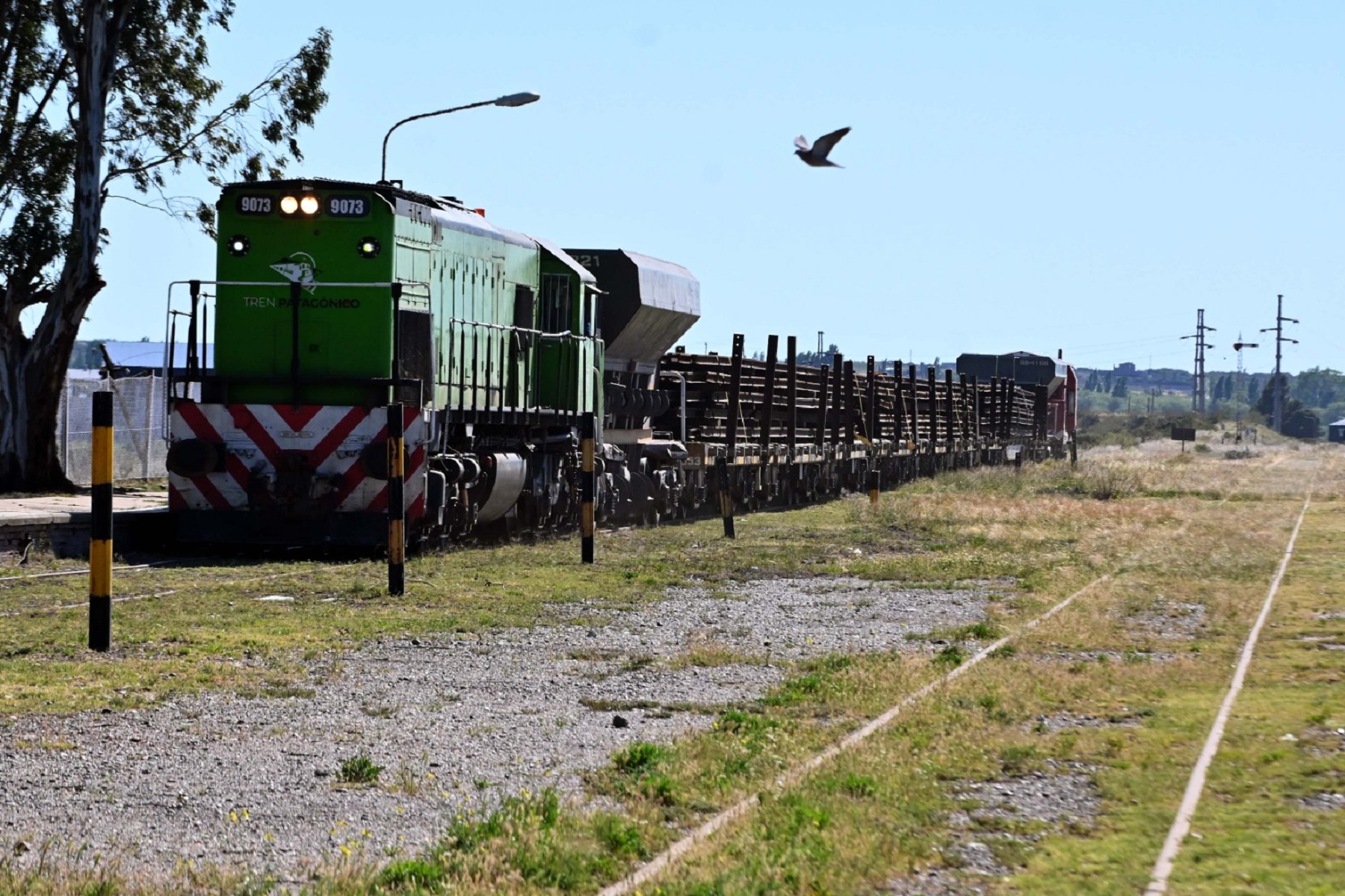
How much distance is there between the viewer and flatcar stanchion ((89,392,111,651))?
9.34m

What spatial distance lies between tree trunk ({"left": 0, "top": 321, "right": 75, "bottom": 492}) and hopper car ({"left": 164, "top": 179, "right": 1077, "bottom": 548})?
784 cm

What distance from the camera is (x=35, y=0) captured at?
25.2 metres

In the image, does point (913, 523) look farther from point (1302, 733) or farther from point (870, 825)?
point (870, 825)

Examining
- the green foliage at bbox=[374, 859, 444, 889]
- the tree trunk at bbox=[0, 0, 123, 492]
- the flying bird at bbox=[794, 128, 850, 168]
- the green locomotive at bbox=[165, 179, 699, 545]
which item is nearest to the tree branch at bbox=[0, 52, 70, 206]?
the tree trunk at bbox=[0, 0, 123, 492]

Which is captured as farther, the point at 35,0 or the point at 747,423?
the point at 747,423

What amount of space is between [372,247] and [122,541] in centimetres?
381

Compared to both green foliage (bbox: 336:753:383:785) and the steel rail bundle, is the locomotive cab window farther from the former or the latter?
green foliage (bbox: 336:753:383:785)

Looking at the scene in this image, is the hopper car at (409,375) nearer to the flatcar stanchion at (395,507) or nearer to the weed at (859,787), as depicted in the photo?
the flatcar stanchion at (395,507)

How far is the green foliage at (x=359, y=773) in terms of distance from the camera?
6266 mm

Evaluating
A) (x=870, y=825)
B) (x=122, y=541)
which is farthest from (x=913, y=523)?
(x=870, y=825)

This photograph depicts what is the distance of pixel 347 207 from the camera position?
16.6 meters

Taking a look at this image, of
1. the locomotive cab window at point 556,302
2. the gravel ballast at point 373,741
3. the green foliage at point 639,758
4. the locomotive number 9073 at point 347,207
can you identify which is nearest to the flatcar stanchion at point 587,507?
the locomotive number 9073 at point 347,207

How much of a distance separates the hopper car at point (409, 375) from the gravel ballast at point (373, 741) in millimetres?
5284

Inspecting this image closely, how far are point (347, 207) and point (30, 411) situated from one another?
A: 9.91m
